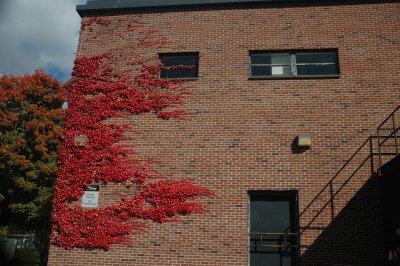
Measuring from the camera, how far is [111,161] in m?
9.80

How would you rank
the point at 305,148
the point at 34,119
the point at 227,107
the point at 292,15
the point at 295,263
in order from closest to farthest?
the point at 295,263 → the point at 305,148 → the point at 227,107 → the point at 292,15 → the point at 34,119

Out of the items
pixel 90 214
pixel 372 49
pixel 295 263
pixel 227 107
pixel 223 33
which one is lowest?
pixel 295 263

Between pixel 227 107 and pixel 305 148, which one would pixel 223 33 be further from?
pixel 305 148

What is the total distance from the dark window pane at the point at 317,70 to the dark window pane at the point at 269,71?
363mm

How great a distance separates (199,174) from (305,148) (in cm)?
279

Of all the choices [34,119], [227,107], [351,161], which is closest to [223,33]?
[227,107]

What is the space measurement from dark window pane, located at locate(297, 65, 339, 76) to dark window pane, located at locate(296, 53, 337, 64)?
6.3 inches

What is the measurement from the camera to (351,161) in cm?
909

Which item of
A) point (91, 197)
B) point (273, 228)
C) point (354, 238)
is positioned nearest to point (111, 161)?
point (91, 197)

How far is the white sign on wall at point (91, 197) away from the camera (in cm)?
952

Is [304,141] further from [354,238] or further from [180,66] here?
[180,66]

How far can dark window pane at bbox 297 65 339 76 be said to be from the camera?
10.2 m

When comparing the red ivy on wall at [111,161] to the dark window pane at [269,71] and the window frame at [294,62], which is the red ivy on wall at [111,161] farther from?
the window frame at [294,62]

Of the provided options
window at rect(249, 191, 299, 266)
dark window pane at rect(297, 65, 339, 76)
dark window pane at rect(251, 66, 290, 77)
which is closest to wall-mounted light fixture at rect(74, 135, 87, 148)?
window at rect(249, 191, 299, 266)
